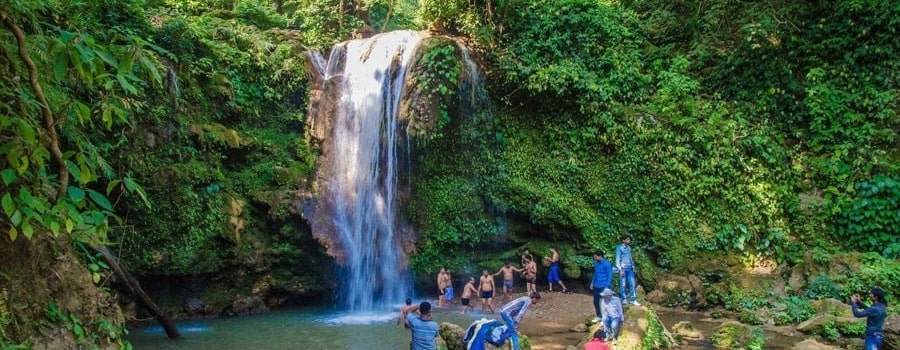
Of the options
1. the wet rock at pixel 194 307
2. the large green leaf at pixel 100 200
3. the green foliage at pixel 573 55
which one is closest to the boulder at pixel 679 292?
the green foliage at pixel 573 55

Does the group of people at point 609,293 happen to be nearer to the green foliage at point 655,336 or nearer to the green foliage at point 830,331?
the green foliage at point 655,336

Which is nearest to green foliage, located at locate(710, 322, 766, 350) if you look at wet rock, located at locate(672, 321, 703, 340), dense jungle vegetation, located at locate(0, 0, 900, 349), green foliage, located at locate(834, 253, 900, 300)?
wet rock, located at locate(672, 321, 703, 340)

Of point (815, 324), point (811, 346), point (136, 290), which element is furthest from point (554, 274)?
point (136, 290)

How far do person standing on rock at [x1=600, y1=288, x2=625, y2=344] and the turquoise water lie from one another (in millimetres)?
3142

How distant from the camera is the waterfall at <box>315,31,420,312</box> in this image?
13.5m

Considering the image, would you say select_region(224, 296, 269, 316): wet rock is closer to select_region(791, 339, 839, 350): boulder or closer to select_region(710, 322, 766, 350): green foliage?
select_region(710, 322, 766, 350): green foliage

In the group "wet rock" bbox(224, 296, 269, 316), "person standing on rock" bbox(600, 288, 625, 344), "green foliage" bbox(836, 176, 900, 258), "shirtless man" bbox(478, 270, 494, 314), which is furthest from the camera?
"wet rock" bbox(224, 296, 269, 316)

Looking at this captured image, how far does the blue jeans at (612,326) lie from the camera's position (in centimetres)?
829

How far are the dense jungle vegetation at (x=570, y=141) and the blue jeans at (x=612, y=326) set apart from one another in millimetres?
5369

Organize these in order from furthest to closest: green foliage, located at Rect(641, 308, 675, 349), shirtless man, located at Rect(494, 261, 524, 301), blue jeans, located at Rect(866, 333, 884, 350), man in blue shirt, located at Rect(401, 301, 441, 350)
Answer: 1. shirtless man, located at Rect(494, 261, 524, 301)
2. green foliage, located at Rect(641, 308, 675, 349)
3. blue jeans, located at Rect(866, 333, 884, 350)
4. man in blue shirt, located at Rect(401, 301, 441, 350)

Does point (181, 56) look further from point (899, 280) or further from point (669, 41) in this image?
point (899, 280)

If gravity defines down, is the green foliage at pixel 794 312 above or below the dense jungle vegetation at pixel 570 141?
below

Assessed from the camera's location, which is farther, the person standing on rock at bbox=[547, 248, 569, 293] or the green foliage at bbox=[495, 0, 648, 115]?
the green foliage at bbox=[495, 0, 648, 115]

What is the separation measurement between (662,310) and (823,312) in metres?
2.91
